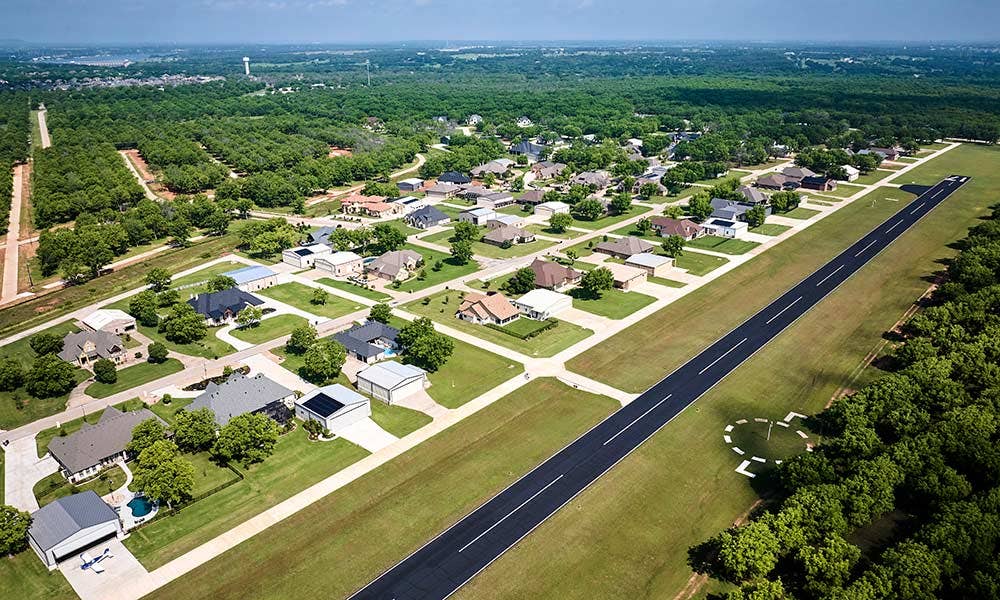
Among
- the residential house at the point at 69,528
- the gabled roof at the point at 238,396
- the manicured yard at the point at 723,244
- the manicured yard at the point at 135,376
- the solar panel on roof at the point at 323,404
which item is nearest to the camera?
the residential house at the point at 69,528

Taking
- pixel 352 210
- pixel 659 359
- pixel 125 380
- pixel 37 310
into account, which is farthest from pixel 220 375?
pixel 352 210

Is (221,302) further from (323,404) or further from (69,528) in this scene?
(69,528)

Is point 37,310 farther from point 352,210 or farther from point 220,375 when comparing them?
point 352,210

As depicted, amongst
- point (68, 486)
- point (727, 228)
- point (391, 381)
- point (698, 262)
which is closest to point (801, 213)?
point (727, 228)

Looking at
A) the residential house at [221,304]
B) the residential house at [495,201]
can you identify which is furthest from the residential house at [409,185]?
the residential house at [221,304]

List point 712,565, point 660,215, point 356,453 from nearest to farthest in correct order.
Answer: point 712,565 → point 356,453 → point 660,215

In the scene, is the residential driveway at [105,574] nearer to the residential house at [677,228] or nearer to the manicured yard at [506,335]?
the manicured yard at [506,335]
